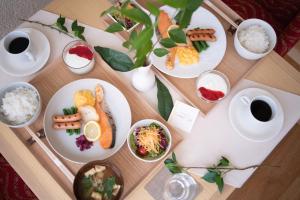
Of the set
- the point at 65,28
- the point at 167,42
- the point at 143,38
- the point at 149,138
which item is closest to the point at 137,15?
the point at 143,38

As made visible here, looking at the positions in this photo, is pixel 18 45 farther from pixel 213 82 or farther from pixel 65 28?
pixel 213 82

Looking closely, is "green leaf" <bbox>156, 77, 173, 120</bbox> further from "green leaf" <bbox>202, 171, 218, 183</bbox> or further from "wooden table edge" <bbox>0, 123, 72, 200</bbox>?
"wooden table edge" <bbox>0, 123, 72, 200</bbox>

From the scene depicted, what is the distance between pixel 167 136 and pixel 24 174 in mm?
470

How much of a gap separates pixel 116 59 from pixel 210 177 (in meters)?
0.51

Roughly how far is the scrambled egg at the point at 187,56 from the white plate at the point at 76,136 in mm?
243

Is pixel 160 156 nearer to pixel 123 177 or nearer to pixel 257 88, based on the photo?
pixel 123 177

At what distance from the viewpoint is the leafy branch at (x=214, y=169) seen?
0.96m

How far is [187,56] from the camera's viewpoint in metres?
1.08

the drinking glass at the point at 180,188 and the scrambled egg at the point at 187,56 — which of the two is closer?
the drinking glass at the point at 180,188

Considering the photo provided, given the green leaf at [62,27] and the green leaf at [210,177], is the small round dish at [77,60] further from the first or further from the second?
the green leaf at [210,177]

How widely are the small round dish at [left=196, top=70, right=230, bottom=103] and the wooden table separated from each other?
0.38 feet

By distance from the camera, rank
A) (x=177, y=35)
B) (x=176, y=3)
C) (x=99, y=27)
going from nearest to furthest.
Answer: (x=176, y=3), (x=177, y=35), (x=99, y=27)

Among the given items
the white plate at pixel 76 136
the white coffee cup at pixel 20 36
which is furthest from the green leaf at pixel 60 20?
the white plate at pixel 76 136

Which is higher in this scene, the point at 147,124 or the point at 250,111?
the point at 250,111
